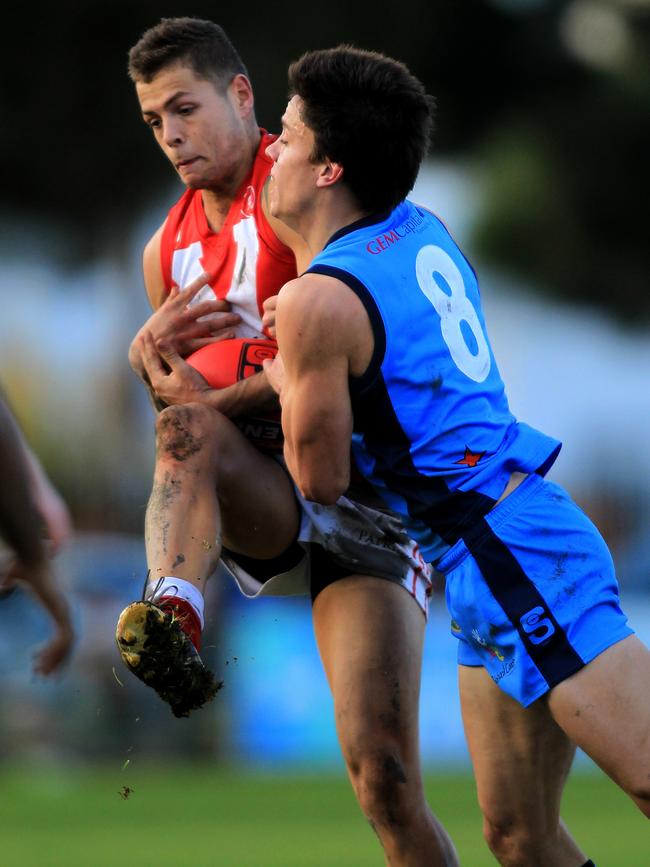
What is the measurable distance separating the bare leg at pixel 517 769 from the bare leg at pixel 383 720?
0.32m

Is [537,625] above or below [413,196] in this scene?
above

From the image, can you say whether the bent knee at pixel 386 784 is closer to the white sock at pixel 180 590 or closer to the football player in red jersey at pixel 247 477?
the football player in red jersey at pixel 247 477

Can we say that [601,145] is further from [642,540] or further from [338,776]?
[338,776]

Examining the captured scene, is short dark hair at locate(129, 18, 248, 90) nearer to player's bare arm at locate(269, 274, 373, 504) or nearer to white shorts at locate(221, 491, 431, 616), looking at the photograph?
player's bare arm at locate(269, 274, 373, 504)

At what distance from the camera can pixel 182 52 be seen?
19.3 ft

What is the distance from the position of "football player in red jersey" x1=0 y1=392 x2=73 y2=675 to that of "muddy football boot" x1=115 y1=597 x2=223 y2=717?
33.6 inches

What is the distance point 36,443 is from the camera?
24219 millimetres

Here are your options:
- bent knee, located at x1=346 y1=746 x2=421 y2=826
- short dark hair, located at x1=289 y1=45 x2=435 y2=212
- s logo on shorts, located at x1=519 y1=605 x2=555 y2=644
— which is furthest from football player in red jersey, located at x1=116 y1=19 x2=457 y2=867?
s logo on shorts, located at x1=519 y1=605 x2=555 y2=644

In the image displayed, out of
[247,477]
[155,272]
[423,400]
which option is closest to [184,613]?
[247,477]

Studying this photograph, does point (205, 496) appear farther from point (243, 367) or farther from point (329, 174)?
point (329, 174)

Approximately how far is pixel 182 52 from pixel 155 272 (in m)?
0.88

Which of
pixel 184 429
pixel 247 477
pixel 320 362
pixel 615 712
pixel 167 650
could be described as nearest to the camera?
pixel 615 712

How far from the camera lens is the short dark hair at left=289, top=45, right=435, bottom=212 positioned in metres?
5.21

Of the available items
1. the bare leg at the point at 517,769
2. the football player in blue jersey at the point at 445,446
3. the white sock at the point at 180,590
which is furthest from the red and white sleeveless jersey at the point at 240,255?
the bare leg at the point at 517,769
